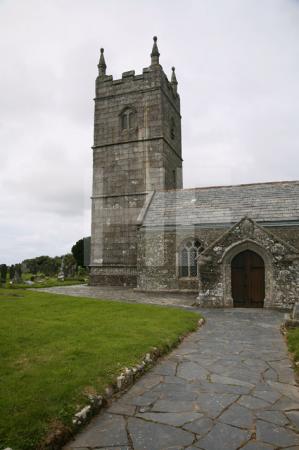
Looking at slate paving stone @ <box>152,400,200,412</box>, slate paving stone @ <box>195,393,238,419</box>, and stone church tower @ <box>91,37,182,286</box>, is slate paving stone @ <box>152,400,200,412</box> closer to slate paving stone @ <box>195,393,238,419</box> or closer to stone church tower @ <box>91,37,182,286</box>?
slate paving stone @ <box>195,393,238,419</box>

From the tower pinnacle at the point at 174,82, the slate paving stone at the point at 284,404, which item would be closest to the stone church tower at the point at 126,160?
the tower pinnacle at the point at 174,82

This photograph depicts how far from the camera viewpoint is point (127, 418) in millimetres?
4098

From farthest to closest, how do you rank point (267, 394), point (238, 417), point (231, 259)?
point (231, 259), point (267, 394), point (238, 417)

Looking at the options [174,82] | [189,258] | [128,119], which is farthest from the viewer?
[174,82]

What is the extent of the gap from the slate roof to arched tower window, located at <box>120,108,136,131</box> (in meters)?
7.28

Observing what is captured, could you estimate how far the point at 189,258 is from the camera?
65.0ft

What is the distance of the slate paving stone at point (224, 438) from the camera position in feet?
11.3

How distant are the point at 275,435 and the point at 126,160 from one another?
23464 mm

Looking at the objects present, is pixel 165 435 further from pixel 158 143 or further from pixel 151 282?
pixel 158 143

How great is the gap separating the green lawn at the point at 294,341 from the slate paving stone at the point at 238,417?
104 inches

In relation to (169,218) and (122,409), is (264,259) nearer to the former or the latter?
(169,218)

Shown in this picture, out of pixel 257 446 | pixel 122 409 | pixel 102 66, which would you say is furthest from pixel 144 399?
pixel 102 66

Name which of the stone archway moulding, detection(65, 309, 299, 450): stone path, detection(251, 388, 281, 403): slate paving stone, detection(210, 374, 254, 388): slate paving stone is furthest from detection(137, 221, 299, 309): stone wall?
detection(251, 388, 281, 403): slate paving stone

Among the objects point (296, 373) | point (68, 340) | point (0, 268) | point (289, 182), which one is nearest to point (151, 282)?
point (289, 182)
